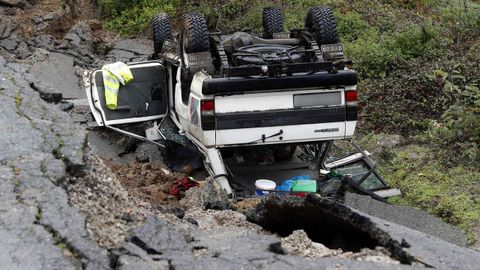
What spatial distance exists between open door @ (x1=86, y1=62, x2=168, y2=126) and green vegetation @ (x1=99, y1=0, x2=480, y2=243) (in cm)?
339

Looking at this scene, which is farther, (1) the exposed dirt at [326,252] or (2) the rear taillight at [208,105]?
(2) the rear taillight at [208,105]

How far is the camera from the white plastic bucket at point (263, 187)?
854 centimetres

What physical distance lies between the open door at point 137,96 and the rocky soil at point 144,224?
2.07 m

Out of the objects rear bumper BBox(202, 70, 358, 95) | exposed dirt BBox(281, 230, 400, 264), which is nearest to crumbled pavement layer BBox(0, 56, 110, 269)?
exposed dirt BBox(281, 230, 400, 264)

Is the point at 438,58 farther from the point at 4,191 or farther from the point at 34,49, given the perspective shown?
the point at 4,191

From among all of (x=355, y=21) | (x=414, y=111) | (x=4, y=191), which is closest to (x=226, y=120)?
(x=4, y=191)

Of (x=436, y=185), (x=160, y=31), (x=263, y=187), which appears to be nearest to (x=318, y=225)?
(x=263, y=187)

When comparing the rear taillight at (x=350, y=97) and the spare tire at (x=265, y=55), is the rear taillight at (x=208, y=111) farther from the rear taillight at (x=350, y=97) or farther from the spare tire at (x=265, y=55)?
the rear taillight at (x=350, y=97)

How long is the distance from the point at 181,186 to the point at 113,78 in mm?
2257

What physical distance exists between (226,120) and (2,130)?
2.69 meters

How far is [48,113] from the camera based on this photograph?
740 cm

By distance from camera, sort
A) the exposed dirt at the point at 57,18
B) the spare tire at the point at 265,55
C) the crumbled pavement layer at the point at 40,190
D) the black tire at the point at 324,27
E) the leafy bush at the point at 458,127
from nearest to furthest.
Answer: the crumbled pavement layer at the point at 40,190
the spare tire at the point at 265,55
the black tire at the point at 324,27
the leafy bush at the point at 458,127
the exposed dirt at the point at 57,18

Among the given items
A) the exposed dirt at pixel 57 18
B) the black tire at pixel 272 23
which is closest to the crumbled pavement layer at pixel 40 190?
the black tire at pixel 272 23

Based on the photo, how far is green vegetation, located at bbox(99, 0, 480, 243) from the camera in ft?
30.8
